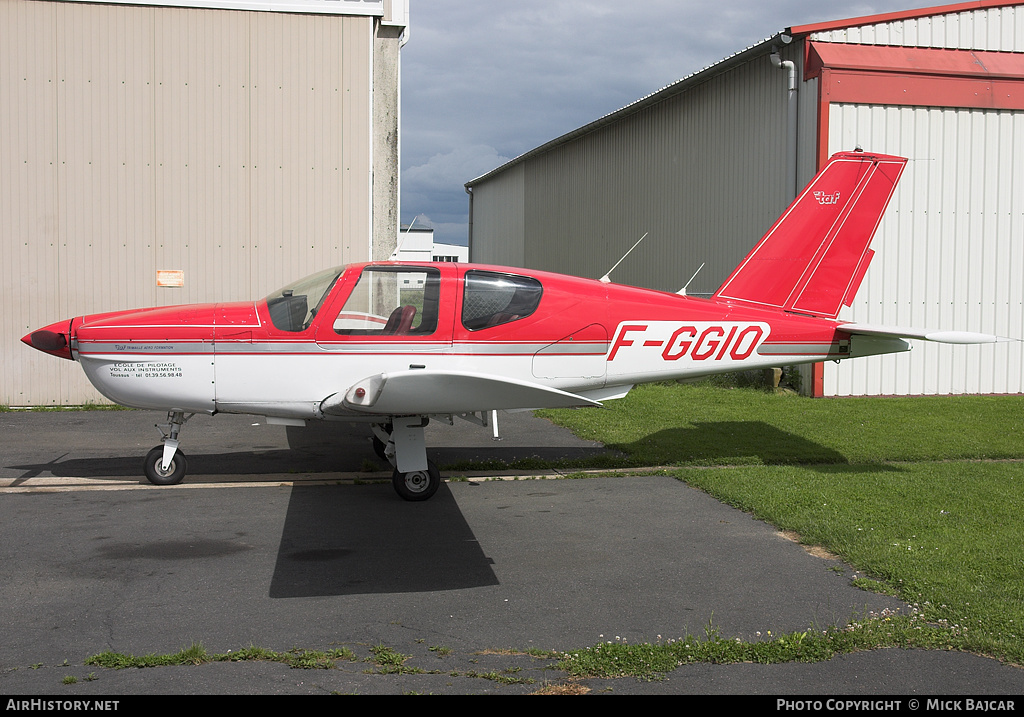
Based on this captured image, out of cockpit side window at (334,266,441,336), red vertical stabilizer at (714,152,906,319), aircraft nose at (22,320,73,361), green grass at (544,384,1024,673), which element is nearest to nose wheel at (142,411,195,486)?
aircraft nose at (22,320,73,361)

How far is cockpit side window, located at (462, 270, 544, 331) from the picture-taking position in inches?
268

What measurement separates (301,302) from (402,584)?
2800mm

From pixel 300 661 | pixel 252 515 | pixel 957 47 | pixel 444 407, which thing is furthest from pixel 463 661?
pixel 957 47

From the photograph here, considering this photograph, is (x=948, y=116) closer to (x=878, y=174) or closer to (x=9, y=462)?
(x=878, y=174)

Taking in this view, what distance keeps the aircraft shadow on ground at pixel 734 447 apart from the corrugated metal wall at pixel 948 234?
3.56 m

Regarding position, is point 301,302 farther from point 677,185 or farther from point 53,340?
point 677,185

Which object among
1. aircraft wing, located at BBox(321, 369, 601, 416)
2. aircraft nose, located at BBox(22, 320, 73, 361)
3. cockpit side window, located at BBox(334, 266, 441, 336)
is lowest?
aircraft wing, located at BBox(321, 369, 601, 416)

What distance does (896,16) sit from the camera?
12758 millimetres

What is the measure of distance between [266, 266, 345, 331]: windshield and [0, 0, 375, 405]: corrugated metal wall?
5.65m

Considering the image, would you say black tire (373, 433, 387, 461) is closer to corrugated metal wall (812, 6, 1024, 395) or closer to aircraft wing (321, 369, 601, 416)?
aircraft wing (321, 369, 601, 416)

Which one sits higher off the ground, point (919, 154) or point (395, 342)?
point (919, 154)

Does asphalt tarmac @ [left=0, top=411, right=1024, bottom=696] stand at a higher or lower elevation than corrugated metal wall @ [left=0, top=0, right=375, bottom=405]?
lower

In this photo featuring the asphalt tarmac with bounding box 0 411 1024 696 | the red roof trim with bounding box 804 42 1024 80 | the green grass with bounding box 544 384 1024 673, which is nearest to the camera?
the asphalt tarmac with bounding box 0 411 1024 696

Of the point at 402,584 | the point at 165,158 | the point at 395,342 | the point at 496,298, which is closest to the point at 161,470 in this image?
the point at 395,342
